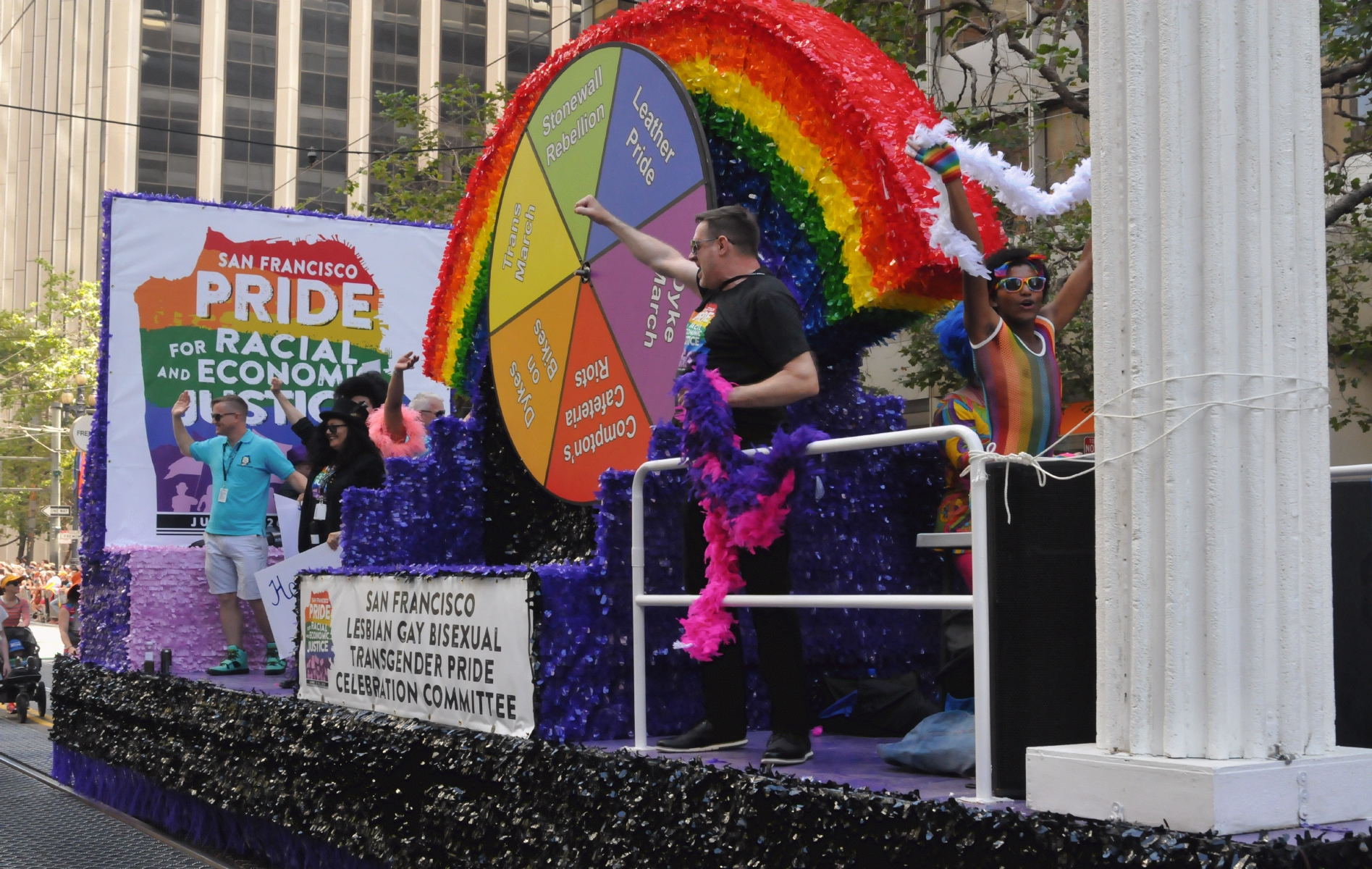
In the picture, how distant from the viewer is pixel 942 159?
378 cm

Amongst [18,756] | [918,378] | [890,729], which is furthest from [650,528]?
[918,378]

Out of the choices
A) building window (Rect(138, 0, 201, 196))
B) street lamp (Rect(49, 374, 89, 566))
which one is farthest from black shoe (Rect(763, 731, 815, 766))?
building window (Rect(138, 0, 201, 196))

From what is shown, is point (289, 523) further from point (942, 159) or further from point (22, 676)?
point (22, 676)

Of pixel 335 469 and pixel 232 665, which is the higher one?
pixel 335 469

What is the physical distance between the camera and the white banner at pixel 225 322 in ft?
28.8

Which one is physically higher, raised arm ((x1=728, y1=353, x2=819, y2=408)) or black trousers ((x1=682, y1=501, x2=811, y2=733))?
raised arm ((x1=728, y1=353, x2=819, y2=408))

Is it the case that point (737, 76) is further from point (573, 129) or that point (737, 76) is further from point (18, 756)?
point (18, 756)

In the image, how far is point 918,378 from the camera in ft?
47.0

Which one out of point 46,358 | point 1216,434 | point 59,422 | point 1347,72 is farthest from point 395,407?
point 59,422

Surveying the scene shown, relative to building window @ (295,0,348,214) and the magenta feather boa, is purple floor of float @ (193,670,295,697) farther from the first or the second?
building window @ (295,0,348,214)

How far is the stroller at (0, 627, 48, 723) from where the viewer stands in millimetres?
13875

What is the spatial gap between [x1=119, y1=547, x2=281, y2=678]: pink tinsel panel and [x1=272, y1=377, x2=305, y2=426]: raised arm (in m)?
1.06

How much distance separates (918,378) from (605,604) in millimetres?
10143

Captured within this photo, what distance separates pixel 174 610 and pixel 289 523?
793 millimetres
